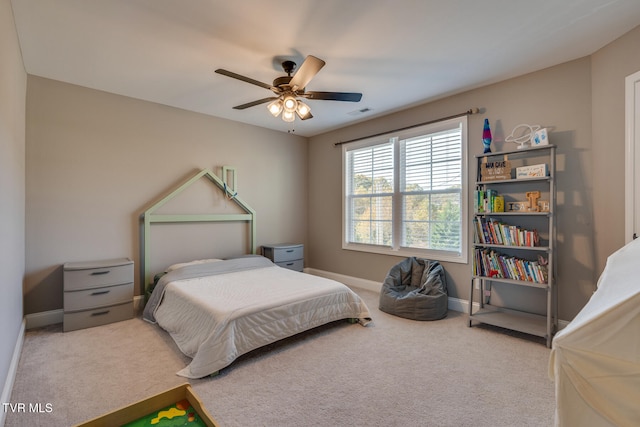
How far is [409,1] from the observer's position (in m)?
1.96

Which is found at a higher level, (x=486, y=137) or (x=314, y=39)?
(x=314, y=39)

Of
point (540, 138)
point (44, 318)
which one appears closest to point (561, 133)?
point (540, 138)

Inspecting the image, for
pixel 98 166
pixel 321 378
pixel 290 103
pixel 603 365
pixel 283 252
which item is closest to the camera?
pixel 603 365

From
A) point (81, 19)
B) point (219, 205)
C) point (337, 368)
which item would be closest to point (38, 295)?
point (219, 205)

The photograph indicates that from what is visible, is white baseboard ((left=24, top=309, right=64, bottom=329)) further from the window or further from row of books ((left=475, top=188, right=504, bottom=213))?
row of books ((left=475, top=188, right=504, bottom=213))

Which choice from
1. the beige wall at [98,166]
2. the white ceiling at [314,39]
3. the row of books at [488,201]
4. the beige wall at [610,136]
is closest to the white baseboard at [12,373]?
the beige wall at [98,166]

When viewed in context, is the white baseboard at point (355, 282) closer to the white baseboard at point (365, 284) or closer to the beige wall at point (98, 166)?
the white baseboard at point (365, 284)

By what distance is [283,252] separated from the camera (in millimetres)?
4574

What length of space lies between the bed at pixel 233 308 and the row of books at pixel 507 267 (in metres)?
1.32

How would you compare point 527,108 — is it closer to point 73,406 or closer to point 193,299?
point 193,299

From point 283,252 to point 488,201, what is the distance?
114 inches

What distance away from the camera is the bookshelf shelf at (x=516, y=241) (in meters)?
2.68

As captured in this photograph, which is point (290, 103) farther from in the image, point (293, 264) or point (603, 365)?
point (293, 264)

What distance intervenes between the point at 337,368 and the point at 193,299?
139 cm
